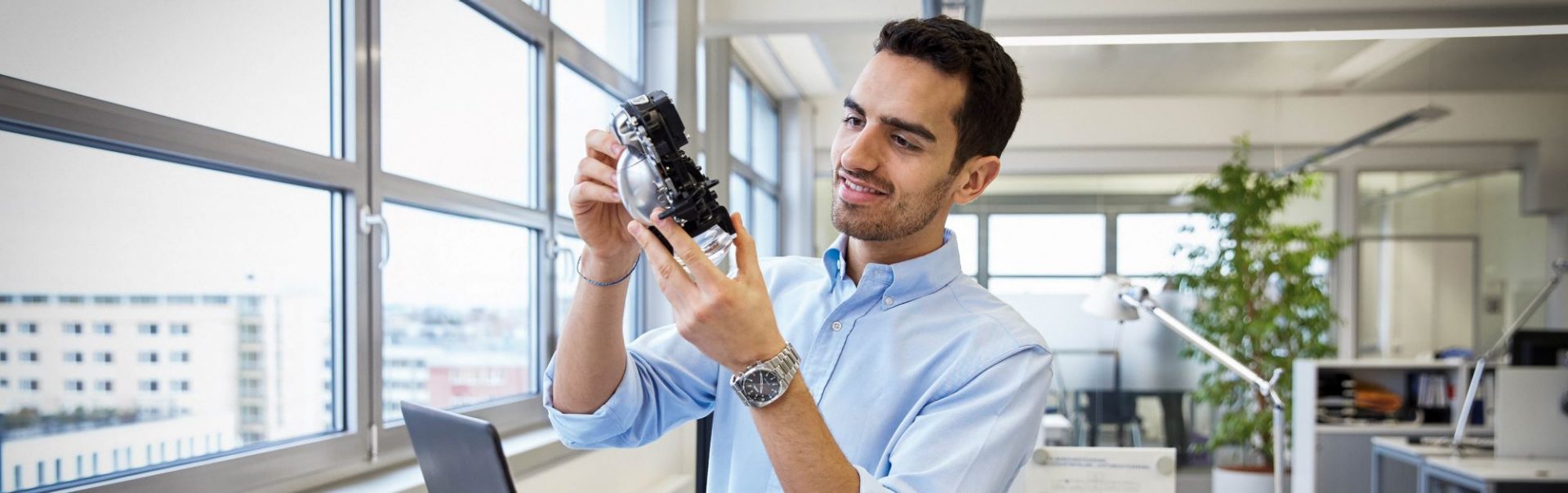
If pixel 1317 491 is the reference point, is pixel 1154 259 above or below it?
above

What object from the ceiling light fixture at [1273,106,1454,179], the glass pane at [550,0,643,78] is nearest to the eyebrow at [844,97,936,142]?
the glass pane at [550,0,643,78]

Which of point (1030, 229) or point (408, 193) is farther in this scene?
point (1030, 229)

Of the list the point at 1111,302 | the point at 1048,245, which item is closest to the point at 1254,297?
the point at 1048,245

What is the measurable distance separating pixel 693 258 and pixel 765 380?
125 mm

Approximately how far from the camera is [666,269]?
2.85ft

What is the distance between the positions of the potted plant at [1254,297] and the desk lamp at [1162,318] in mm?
3278

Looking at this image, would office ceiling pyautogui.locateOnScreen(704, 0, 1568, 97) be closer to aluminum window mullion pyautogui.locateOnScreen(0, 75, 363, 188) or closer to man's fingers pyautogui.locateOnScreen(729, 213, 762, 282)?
aluminum window mullion pyautogui.locateOnScreen(0, 75, 363, 188)

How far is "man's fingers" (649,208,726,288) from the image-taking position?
2.78ft

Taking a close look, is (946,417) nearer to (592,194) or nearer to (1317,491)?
(592,194)

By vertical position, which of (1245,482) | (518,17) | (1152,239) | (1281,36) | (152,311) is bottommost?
(1245,482)

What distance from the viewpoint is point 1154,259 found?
25.1 ft

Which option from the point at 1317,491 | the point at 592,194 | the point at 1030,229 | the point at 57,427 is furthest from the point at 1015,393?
the point at 1030,229

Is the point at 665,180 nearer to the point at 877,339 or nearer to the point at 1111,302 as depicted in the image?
the point at 877,339

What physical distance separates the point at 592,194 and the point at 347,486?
159 cm
